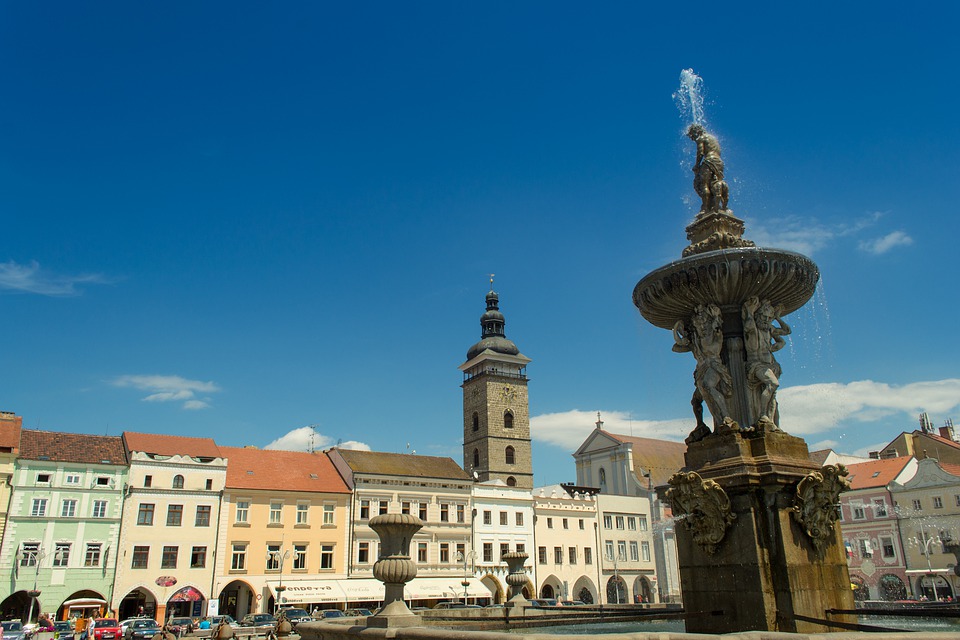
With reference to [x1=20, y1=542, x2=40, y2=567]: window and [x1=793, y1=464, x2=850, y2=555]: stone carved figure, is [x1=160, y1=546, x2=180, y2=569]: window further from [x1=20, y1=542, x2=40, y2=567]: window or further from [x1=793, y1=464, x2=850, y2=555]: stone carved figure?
[x1=793, y1=464, x2=850, y2=555]: stone carved figure

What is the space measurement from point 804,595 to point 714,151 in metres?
7.10

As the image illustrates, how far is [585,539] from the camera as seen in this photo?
53.0 metres

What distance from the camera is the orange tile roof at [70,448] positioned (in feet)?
125

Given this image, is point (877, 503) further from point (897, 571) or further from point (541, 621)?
point (541, 621)

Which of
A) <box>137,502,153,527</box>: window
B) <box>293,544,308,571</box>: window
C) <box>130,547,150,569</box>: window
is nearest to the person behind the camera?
<box>130,547,150,569</box>: window

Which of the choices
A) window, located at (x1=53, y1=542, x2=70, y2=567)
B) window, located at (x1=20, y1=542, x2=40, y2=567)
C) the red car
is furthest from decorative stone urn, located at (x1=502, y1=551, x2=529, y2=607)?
window, located at (x1=20, y1=542, x2=40, y2=567)

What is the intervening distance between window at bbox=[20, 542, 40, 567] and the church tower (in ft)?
128

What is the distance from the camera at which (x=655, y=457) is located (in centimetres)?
6869

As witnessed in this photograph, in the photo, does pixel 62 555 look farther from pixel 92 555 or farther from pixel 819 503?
pixel 819 503

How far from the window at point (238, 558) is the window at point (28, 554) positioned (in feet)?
29.9

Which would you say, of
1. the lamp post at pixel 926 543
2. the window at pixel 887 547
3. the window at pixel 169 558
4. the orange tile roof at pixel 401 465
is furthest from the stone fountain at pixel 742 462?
the window at pixel 887 547

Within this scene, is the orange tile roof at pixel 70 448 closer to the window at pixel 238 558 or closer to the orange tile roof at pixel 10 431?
the orange tile roof at pixel 10 431

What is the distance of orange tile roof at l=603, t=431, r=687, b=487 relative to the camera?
6550 centimetres

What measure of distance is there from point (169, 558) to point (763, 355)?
35936mm
